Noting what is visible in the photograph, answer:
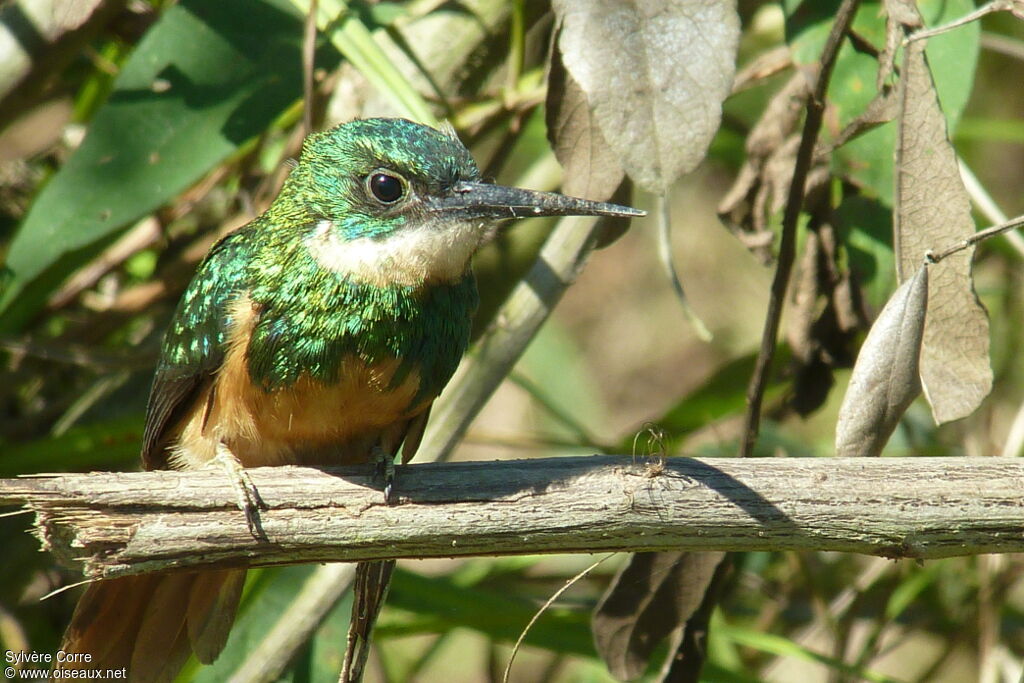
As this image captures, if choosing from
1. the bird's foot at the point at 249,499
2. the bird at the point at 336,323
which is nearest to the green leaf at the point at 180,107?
the bird at the point at 336,323

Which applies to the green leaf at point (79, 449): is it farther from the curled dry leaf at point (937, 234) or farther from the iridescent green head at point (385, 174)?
the curled dry leaf at point (937, 234)

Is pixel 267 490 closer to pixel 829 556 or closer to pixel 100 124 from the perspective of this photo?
pixel 100 124

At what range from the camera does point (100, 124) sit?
2541 mm

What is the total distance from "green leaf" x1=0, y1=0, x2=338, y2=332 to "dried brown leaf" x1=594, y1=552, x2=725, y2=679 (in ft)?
4.12

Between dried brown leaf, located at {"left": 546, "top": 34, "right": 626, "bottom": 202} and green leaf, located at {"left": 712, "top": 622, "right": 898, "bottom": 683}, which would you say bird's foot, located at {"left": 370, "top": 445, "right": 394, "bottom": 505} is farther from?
green leaf, located at {"left": 712, "top": 622, "right": 898, "bottom": 683}

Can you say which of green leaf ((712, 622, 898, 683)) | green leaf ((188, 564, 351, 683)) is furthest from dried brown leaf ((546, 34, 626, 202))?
green leaf ((712, 622, 898, 683))

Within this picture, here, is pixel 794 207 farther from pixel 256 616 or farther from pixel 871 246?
pixel 256 616

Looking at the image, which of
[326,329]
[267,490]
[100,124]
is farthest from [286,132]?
[267,490]

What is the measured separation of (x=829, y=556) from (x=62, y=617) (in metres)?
2.17

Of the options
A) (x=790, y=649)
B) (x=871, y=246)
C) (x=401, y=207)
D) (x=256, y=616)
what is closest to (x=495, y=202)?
(x=401, y=207)

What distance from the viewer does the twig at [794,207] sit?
6.30 feet

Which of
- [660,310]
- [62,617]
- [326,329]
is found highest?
[660,310]

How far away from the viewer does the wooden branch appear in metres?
1.59

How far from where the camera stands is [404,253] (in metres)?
2.10
